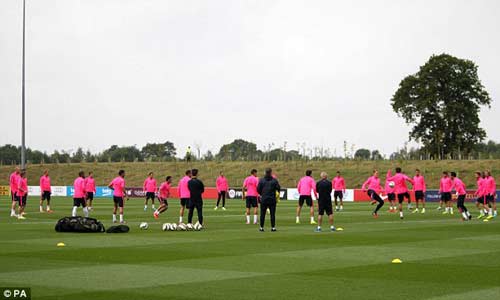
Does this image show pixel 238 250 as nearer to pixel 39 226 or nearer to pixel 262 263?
pixel 262 263

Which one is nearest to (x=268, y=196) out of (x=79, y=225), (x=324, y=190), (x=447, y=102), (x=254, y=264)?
(x=324, y=190)

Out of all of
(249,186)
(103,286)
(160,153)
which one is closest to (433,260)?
(103,286)

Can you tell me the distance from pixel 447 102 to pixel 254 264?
7834 cm

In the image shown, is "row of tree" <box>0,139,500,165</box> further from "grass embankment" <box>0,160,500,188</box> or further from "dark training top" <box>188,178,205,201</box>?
"dark training top" <box>188,178,205,201</box>

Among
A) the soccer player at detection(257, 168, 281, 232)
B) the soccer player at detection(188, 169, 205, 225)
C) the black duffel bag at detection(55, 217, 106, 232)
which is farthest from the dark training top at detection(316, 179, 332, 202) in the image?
the black duffel bag at detection(55, 217, 106, 232)

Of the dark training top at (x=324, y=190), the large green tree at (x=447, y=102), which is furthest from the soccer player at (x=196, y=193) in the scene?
the large green tree at (x=447, y=102)

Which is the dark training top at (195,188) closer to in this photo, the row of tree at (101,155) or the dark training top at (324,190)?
the dark training top at (324,190)

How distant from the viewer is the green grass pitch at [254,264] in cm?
1348

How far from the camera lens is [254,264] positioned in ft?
57.2

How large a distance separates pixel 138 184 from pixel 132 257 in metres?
81.5

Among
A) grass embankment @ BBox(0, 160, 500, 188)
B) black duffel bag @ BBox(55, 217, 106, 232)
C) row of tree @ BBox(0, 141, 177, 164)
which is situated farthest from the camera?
row of tree @ BBox(0, 141, 177, 164)

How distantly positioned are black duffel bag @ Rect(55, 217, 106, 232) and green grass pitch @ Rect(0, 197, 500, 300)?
2.60 ft

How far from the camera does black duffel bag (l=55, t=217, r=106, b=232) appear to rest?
26.8 meters

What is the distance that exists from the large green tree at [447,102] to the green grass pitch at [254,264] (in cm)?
6546
